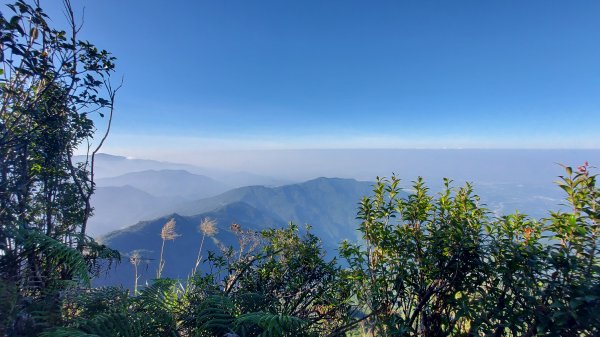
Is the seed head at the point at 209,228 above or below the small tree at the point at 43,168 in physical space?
below

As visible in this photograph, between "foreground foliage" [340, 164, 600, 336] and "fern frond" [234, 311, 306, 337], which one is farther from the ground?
"foreground foliage" [340, 164, 600, 336]

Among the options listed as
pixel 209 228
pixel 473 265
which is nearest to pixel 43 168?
pixel 209 228

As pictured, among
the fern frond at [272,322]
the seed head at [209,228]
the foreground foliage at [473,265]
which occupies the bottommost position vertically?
the seed head at [209,228]

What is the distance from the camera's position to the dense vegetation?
2.38 metres

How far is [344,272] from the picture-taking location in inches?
154

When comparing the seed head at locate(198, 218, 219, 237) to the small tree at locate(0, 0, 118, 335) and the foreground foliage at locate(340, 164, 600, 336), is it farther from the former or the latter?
the foreground foliage at locate(340, 164, 600, 336)

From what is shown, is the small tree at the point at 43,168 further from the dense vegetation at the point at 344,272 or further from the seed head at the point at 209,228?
the seed head at the point at 209,228

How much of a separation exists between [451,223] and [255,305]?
2751 millimetres

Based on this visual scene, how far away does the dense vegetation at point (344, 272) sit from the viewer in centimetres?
238

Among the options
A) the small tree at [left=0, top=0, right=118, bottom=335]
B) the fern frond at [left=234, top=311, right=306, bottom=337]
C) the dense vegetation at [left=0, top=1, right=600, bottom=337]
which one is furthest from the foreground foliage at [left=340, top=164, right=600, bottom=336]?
the small tree at [left=0, top=0, right=118, bottom=335]

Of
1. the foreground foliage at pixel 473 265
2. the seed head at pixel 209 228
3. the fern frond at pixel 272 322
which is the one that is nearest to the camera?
the foreground foliage at pixel 473 265

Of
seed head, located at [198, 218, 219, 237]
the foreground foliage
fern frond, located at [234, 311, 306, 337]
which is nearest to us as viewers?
the foreground foliage

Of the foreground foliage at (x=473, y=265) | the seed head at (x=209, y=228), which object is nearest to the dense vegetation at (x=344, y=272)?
the foreground foliage at (x=473, y=265)

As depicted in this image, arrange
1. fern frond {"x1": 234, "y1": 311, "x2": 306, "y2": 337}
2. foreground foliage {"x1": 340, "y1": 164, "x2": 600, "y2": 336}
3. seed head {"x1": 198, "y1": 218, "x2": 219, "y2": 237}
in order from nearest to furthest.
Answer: foreground foliage {"x1": 340, "y1": 164, "x2": 600, "y2": 336}
fern frond {"x1": 234, "y1": 311, "x2": 306, "y2": 337}
seed head {"x1": 198, "y1": 218, "x2": 219, "y2": 237}
